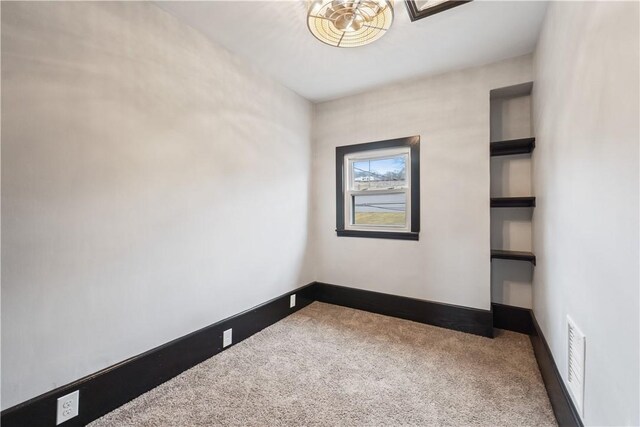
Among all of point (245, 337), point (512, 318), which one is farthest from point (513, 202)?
point (245, 337)

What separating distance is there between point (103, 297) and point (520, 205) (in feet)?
10.3

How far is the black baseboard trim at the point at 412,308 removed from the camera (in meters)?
2.41

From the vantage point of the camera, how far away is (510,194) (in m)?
2.49

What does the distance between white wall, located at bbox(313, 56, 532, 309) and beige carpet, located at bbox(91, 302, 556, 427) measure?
52 centimetres

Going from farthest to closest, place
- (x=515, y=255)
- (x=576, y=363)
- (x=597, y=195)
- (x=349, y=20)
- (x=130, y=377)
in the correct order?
(x=515, y=255), (x=349, y=20), (x=130, y=377), (x=576, y=363), (x=597, y=195)

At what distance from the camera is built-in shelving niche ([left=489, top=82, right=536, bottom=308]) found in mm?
2398

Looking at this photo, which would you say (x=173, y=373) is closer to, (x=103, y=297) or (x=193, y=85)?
(x=103, y=297)

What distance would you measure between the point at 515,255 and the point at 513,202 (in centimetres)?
46

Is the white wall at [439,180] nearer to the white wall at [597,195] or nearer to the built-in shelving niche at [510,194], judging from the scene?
the built-in shelving niche at [510,194]

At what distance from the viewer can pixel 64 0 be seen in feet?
4.42

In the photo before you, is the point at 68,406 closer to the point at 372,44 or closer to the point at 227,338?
the point at 227,338

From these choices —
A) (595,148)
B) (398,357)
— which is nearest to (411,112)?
(595,148)

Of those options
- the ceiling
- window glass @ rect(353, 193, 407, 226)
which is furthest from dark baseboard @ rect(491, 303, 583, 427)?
the ceiling

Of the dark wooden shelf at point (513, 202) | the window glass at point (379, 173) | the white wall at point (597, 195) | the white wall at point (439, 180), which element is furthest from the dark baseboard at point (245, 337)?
the window glass at point (379, 173)
